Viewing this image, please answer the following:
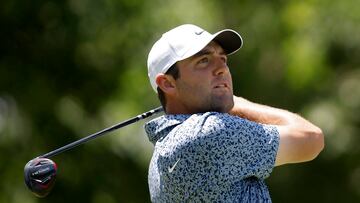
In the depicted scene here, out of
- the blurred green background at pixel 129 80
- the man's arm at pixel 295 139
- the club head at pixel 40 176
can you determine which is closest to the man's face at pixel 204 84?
the man's arm at pixel 295 139

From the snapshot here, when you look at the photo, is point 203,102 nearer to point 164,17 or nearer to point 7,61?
point 164,17

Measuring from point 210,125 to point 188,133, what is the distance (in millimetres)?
75

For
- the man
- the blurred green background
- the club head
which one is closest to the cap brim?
the man

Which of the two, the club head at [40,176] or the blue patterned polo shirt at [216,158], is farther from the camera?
the club head at [40,176]

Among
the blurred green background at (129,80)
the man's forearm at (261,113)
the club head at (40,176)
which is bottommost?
the blurred green background at (129,80)

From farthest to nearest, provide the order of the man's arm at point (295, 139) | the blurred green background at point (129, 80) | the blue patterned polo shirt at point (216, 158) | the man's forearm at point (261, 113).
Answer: the blurred green background at point (129, 80) < the man's forearm at point (261, 113) < the man's arm at point (295, 139) < the blue patterned polo shirt at point (216, 158)

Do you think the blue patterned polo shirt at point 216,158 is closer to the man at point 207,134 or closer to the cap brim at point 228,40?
the man at point 207,134

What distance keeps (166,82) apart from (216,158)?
13.7 inches

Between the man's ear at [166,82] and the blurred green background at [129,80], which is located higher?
the man's ear at [166,82]

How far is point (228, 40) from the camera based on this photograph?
4512mm

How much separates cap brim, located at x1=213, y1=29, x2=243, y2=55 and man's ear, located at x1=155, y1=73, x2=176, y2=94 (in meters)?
0.20

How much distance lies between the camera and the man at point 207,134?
14.1 ft

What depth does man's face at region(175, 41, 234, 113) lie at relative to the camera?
440 centimetres

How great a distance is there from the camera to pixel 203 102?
14.5ft
